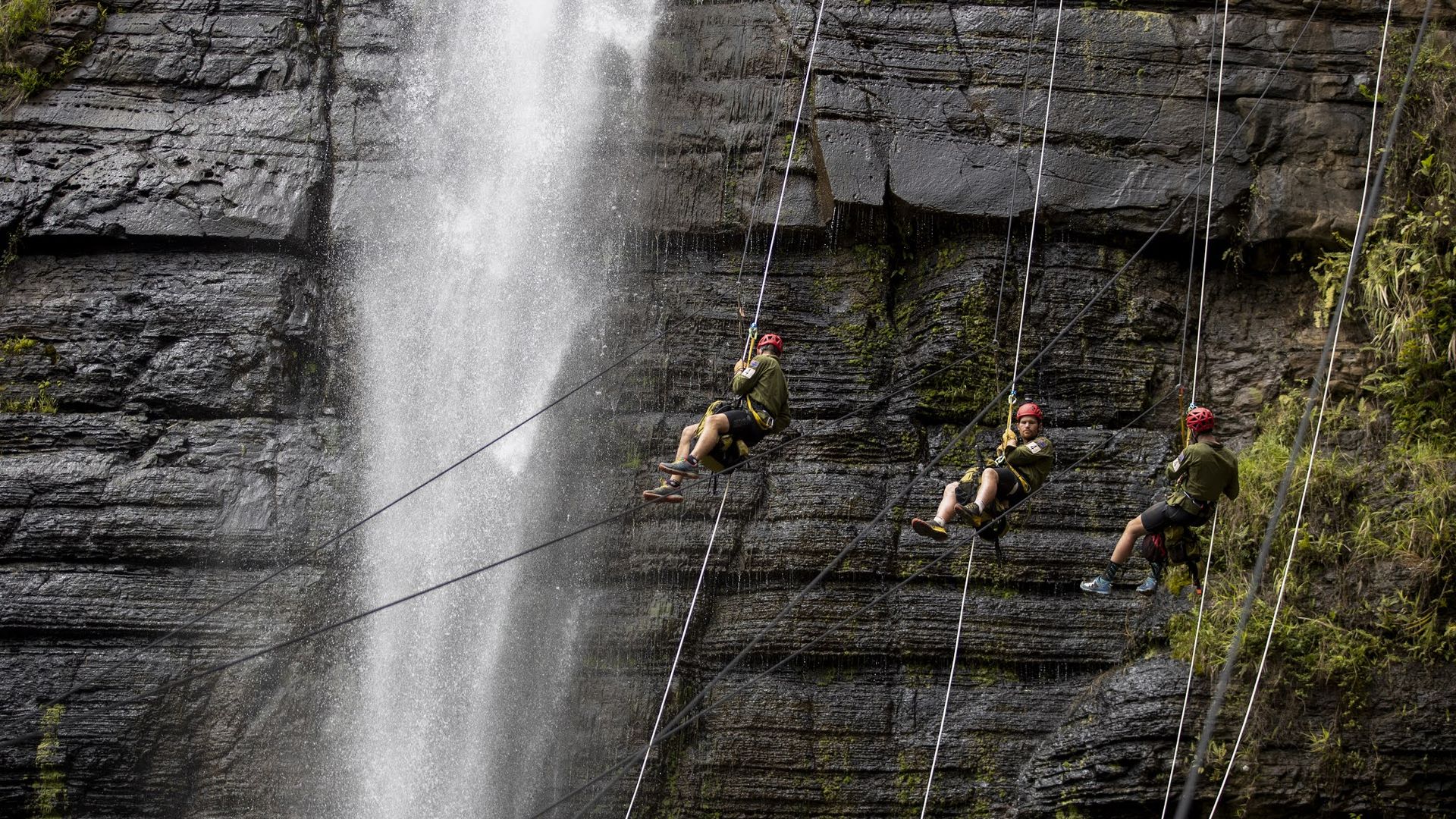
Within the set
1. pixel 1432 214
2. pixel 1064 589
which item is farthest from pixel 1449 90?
pixel 1064 589

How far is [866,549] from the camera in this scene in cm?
1159

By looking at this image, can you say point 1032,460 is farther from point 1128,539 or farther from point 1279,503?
point 1279,503

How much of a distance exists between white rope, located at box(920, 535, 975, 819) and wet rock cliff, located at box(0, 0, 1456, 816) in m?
0.08

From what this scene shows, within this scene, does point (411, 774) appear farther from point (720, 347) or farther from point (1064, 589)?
point (1064, 589)

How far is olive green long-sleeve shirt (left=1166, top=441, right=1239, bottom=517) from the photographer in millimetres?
8875

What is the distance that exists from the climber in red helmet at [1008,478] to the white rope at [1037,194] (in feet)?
7.45

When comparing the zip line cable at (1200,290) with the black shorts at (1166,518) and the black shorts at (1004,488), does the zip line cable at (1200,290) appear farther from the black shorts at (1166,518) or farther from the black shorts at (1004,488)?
the black shorts at (1004,488)

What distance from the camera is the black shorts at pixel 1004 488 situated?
9266 millimetres

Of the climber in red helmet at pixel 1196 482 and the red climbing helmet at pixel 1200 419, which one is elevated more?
the red climbing helmet at pixel 1200 419

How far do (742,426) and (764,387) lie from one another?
0.38m

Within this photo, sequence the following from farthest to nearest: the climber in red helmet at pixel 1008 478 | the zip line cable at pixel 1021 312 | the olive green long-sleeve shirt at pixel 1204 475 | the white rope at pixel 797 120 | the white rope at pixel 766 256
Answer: the white rope at pixel 797 120 < the white rope at pixel 766 256 < the zip line cable at pixel 1021 312 < the climber in red helmet at pixel 1008 478 < the olive green long-sleeve shirt at pixel 1204 475

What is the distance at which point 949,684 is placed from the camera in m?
10.9

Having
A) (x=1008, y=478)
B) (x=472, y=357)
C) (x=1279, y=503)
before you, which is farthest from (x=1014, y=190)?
(x=1279, y=503)

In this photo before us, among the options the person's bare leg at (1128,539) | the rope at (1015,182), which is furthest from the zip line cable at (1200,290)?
the rope at (1015,182)
